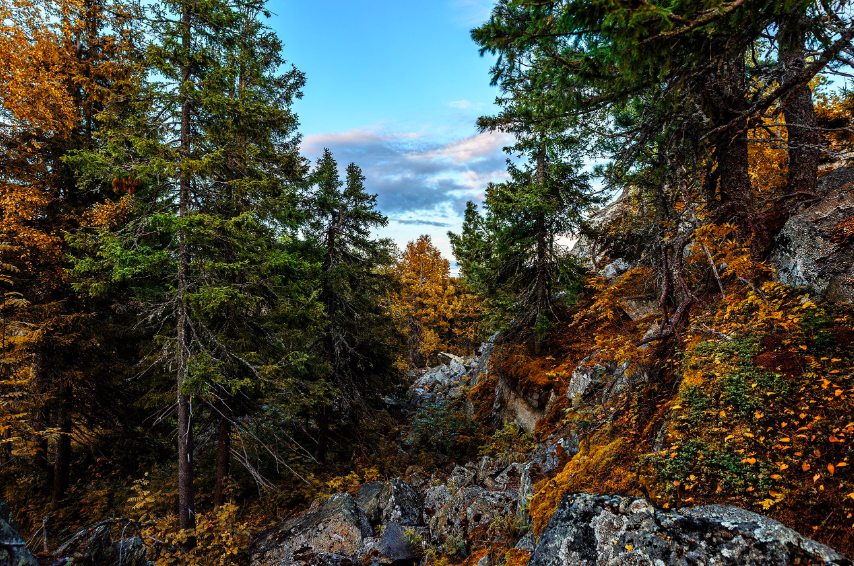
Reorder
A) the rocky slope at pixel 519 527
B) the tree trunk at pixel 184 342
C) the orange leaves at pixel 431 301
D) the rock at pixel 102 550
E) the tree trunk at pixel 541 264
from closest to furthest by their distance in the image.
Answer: the rocky slope at pixel 519 527 → the rock at pixel 102 550 → the tree trunk at pixel 184 342 → the tree trunk at pixel 541 264 → the orange leaves at pixel 431 301

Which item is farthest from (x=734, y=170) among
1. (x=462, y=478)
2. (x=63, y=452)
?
(x=63, y=452)

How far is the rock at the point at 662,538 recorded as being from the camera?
236 cm

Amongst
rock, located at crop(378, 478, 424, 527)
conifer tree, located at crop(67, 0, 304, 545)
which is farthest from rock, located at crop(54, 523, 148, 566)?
rock, located at crop(378, 478, 424, 527)

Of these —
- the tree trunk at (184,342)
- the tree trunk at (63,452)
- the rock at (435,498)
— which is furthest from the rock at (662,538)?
the tree trunk at (63,452)

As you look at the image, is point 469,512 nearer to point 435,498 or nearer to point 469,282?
point 435,498

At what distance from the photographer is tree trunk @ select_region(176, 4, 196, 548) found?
24.9ft

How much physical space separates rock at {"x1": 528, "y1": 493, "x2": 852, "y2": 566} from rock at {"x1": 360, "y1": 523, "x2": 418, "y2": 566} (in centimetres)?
484

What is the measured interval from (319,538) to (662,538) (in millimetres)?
7518

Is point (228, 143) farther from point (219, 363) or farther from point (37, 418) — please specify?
point (37, 418)

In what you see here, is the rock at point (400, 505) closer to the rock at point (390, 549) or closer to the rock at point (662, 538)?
the rock at point (390, 549)

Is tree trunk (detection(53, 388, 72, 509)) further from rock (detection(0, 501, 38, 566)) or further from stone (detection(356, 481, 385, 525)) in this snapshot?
stone (detection(356, 481, 385, 525))

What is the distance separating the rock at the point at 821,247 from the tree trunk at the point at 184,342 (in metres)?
10.3

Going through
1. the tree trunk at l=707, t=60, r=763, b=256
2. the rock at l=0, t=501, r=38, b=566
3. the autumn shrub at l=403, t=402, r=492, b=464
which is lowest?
the autumn shrub at l=403, t=402, r=492, b=464

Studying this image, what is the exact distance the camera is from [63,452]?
9695 millimetres
